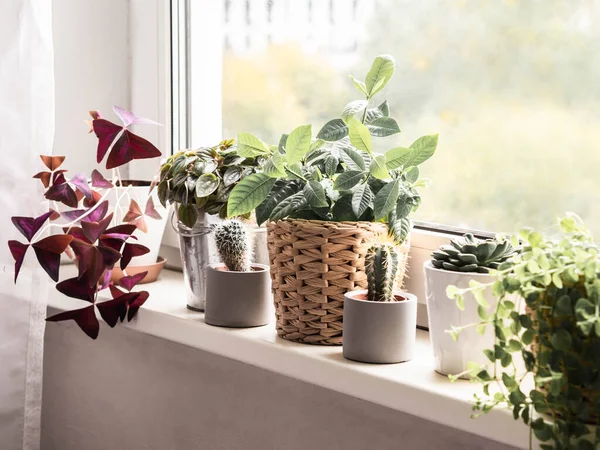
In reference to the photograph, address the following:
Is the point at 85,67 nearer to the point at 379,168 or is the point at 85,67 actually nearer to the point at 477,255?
the point at 379,168

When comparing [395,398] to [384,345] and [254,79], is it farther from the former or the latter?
[254,79]

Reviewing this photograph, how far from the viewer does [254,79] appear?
1.47m

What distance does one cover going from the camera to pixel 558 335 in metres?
0.72

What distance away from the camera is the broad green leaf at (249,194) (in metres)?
1.04

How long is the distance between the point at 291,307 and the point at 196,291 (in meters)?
0.26

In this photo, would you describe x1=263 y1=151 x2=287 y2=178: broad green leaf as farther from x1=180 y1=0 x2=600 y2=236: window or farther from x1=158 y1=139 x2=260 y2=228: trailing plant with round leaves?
x1=180 y1=0 x2=600 y2=236: window

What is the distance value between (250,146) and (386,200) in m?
0.22

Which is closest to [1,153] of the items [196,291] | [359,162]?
[196,291]

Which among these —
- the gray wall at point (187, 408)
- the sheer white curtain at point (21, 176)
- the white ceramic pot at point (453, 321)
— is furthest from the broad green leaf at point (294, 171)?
the sheer white curtain at point (21, 176)

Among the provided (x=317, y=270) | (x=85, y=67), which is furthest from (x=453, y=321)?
(x=85, y=67)

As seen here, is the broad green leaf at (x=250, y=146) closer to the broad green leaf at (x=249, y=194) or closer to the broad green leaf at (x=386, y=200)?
the broad green leaf at (x=249, y=194)

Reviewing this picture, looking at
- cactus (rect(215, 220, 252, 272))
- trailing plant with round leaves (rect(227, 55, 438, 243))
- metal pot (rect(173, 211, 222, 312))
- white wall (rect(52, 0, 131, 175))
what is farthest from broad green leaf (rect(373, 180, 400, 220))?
white wall (rect(52, 0, 131, 175))

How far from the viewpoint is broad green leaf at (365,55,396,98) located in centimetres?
105

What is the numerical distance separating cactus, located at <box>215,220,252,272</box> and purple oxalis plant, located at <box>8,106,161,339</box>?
182 millimetres
